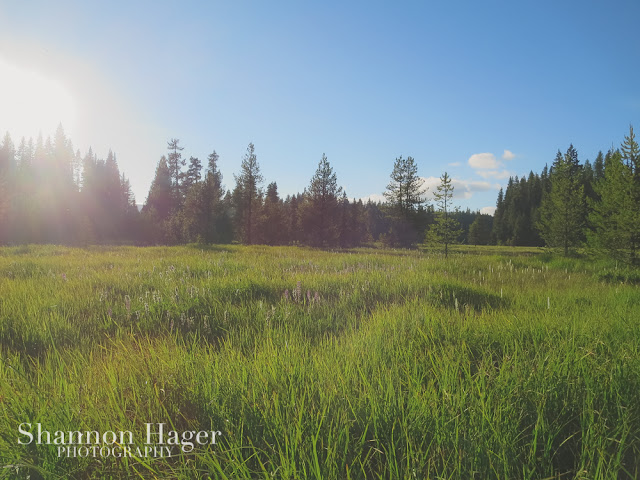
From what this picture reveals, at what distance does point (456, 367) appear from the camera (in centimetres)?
177

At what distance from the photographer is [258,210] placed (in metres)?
48.8

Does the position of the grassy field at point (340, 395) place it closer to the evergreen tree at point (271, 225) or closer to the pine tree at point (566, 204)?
the pine tree at point (566, 204)

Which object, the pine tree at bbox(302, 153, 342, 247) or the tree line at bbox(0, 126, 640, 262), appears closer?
the tree line at bbox(0, 126, 640, 262)

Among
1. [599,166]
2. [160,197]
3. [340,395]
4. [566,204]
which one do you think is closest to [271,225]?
[160,197]

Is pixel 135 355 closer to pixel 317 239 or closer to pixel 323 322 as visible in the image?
pixel 323 322

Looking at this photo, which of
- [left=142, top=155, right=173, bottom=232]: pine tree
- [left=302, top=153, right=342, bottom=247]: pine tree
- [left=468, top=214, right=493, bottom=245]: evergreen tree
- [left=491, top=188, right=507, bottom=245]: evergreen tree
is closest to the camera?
[left=302, top=153, right=342, bottom=247]: pine tree

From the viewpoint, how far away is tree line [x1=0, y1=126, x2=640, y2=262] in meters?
18.7

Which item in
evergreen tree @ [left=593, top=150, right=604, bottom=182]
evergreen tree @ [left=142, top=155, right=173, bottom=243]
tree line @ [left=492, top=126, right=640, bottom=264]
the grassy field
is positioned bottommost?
the grassy field

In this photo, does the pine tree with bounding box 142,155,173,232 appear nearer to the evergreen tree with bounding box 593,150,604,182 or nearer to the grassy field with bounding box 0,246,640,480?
the grassy field with bounding box 0,246,640,480

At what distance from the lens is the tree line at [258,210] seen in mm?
18656

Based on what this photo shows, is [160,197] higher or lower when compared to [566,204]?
higher

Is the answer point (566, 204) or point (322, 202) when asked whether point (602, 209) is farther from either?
point (322, 202)

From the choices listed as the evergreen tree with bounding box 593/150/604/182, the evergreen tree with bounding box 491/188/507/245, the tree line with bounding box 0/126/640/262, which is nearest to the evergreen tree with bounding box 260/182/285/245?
the tree line with bounding box 0/126/640/262

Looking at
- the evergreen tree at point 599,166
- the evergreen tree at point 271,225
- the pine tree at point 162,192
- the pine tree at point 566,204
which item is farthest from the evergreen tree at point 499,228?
the pine tree at point 162,192
